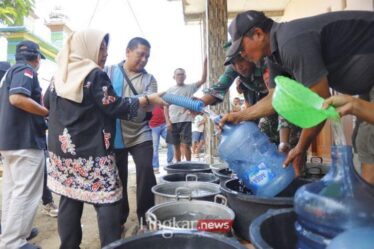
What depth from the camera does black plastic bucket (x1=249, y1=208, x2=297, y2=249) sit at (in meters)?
1.12

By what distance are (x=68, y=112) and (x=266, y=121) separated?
1724 mm

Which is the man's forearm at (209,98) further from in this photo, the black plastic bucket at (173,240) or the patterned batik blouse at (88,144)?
the black plastic bucket at (173,240)

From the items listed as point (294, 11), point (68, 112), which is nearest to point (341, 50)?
point (68, 112)

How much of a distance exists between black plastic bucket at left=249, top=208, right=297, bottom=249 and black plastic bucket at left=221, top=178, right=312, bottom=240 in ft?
0.66

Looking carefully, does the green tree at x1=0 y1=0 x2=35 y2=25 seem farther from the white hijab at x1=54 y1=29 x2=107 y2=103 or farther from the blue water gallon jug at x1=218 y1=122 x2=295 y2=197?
the blue water gallon jug at x1=218 y1=122 x2=295 y2=197

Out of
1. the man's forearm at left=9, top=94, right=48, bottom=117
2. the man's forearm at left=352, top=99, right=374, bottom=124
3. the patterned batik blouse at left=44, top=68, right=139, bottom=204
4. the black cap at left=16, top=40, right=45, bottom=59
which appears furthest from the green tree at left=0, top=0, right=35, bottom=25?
the man's forearm at left=352, top=99, right=374, bottom=124

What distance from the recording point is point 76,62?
1.92 meters

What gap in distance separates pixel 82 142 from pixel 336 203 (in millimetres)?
1376

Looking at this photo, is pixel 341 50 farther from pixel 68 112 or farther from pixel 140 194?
pixel 140 194

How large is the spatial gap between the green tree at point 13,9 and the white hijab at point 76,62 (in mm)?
2010

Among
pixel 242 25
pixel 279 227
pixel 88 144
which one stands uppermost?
pixel 242 25

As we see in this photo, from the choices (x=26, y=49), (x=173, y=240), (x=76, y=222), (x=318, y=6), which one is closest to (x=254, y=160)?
(x=173, y=240)

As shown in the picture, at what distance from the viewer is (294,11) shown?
652cm

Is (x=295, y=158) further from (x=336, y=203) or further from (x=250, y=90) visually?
(x=250, y=90)
